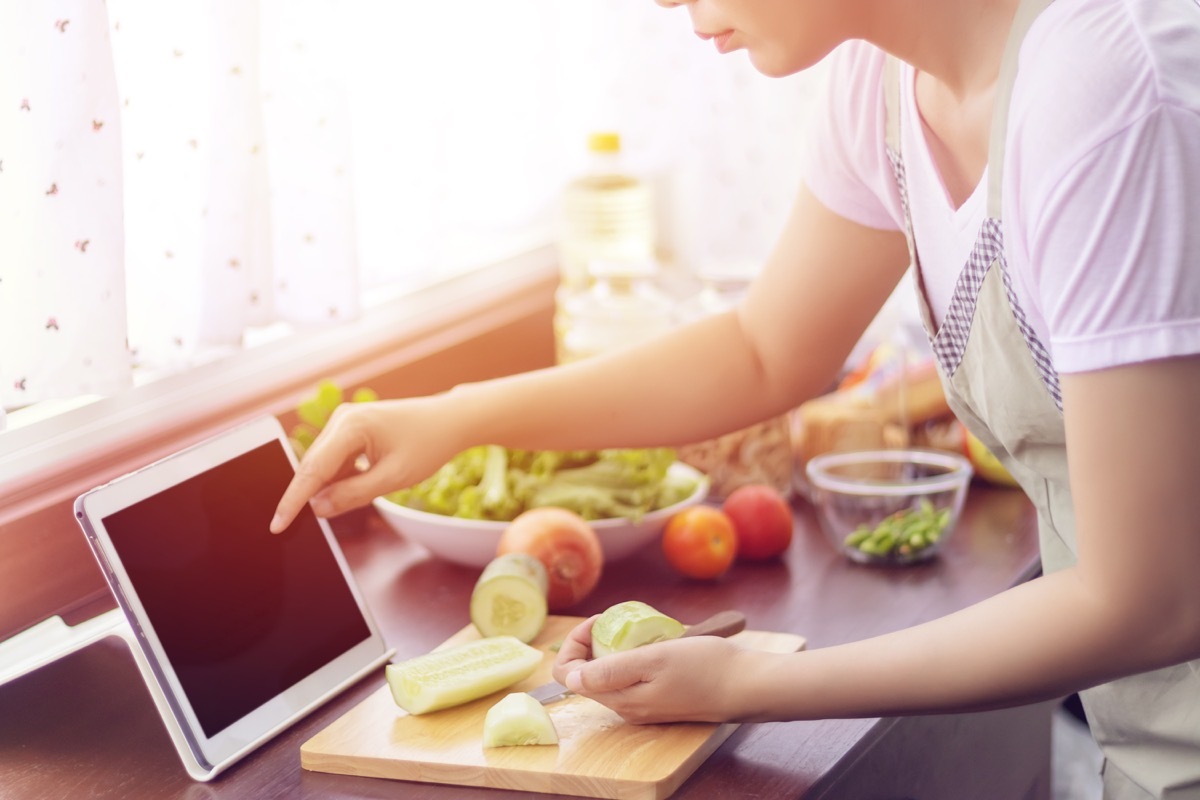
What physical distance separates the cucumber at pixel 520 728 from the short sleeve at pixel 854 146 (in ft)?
1.55

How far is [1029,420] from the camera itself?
93cm

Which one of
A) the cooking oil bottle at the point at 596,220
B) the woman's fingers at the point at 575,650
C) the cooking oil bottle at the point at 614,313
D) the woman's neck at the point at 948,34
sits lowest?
the woman's fingers at the point at 575,650

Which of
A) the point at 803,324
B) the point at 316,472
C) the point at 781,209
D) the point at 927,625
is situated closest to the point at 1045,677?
the point at 927,625

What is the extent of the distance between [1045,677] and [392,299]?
3.30ft

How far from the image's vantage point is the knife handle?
105cm

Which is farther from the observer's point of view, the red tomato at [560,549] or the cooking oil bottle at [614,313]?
the cooking oil bottle at [614,313]

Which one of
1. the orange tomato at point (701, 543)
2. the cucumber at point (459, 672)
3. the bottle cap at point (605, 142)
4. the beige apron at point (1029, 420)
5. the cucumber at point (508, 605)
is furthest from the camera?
the bottle cap at point (605, 142)

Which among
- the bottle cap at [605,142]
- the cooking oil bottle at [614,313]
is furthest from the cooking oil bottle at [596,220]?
the cooking oil bottle at [614,313]

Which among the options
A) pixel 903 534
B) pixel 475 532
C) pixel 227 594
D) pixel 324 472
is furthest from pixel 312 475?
pixel 903 534

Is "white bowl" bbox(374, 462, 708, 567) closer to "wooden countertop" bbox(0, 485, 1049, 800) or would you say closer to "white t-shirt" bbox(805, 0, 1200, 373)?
"wooden countertop" bbox(0, 485, 1049, 800)

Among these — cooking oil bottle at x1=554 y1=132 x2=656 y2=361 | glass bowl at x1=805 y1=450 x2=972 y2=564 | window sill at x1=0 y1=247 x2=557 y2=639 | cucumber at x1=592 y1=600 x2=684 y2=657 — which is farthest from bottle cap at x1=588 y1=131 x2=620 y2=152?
cucumber at x1=592 y1=600 x2=684 y2=657

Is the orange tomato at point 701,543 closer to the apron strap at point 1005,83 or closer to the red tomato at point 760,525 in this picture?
the red tomato at point 760,525

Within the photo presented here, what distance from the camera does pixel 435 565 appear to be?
1372 millimetres

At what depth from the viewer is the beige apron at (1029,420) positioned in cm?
89
